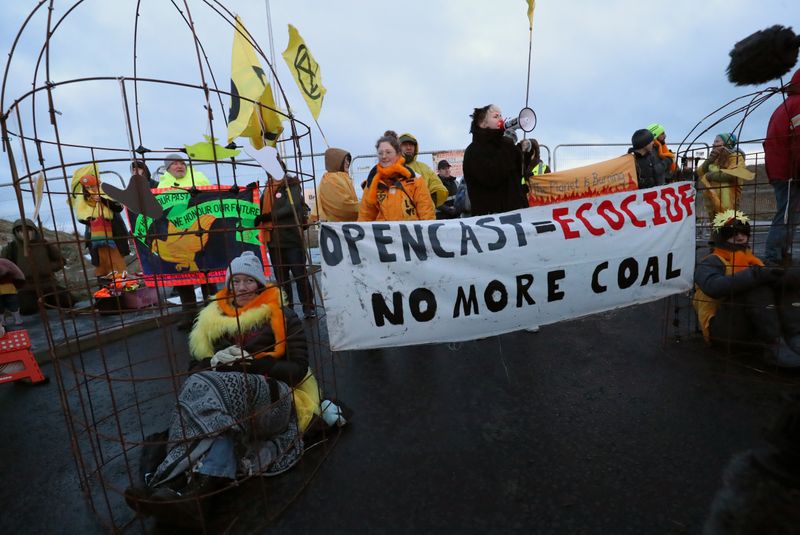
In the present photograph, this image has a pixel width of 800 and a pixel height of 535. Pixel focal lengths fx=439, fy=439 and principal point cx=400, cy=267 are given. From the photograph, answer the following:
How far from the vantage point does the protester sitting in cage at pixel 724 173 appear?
13.7ft

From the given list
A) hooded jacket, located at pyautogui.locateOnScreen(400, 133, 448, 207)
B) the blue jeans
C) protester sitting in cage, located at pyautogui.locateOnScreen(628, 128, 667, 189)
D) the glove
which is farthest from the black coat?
the glove

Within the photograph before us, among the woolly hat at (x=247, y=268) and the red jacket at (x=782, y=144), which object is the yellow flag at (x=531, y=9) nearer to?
the red jacket at (x=782, y=144)

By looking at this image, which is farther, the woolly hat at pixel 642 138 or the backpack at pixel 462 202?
the backpack at pixel 462 202

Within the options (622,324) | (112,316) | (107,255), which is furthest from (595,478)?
(112,316)

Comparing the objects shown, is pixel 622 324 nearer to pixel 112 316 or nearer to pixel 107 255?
pixel 107 255

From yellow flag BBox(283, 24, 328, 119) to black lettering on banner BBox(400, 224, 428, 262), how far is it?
0.86 meters

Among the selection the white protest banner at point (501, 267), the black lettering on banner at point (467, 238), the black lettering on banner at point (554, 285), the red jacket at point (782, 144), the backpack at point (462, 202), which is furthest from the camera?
the backpack at point (462, 202)

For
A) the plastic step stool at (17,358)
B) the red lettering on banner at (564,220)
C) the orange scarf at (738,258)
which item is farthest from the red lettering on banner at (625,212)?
the plastic step stool at (17,358)

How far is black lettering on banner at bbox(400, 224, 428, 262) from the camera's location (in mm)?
2621

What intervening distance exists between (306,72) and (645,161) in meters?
4.63

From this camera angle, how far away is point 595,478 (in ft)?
7.31

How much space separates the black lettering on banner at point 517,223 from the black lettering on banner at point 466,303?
445 millimetres

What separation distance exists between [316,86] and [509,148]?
1.90m

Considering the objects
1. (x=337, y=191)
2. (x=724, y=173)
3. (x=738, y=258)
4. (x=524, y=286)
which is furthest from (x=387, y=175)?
(x=724, y=173)
